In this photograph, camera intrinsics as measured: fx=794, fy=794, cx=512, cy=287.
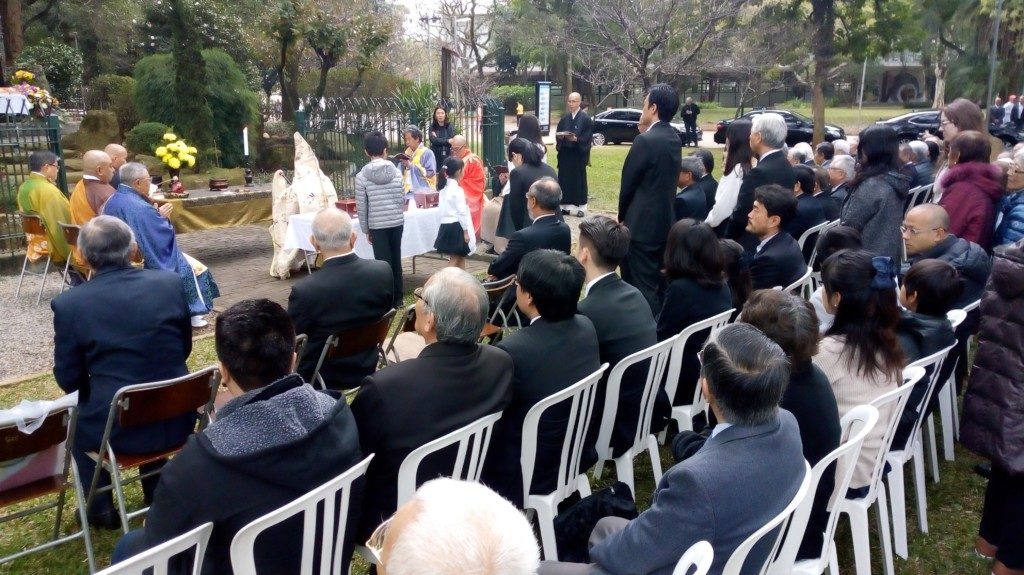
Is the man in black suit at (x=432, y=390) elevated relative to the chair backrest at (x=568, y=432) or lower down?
elevated

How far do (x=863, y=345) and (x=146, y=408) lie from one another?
104 inches

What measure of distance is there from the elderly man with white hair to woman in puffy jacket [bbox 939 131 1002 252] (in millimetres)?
4731

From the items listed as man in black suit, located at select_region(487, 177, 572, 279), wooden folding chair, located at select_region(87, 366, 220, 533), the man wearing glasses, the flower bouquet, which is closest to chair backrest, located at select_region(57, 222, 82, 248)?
the man wearing glasses

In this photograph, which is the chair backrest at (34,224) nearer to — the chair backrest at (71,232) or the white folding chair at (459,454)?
the chair backrest at (71,232)

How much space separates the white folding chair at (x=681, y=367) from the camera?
3.43 metres

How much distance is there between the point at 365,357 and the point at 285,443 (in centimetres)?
201

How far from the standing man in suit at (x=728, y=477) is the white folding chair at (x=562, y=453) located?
67 centimetres

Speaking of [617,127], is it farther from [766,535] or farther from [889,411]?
[766,535]

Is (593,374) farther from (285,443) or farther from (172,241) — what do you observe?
(172,241)

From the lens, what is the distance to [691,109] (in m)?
17.7

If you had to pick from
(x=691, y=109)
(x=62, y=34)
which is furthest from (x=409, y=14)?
(x=691, y=109)

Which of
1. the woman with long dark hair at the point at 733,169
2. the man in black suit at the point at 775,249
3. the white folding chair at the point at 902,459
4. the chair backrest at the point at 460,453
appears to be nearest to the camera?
the chair backrest at the point at 460,453

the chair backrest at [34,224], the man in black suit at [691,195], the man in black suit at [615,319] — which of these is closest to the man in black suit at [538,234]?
the man in black suit at [691,195]

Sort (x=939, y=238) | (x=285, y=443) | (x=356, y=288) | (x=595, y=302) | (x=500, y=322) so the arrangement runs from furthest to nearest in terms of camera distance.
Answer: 1. (x=500, y=322)
2. (x=939, y=238)
3. (x=356, y=288)
4. (x=595, y=302)
5. (x=285, y=443)
